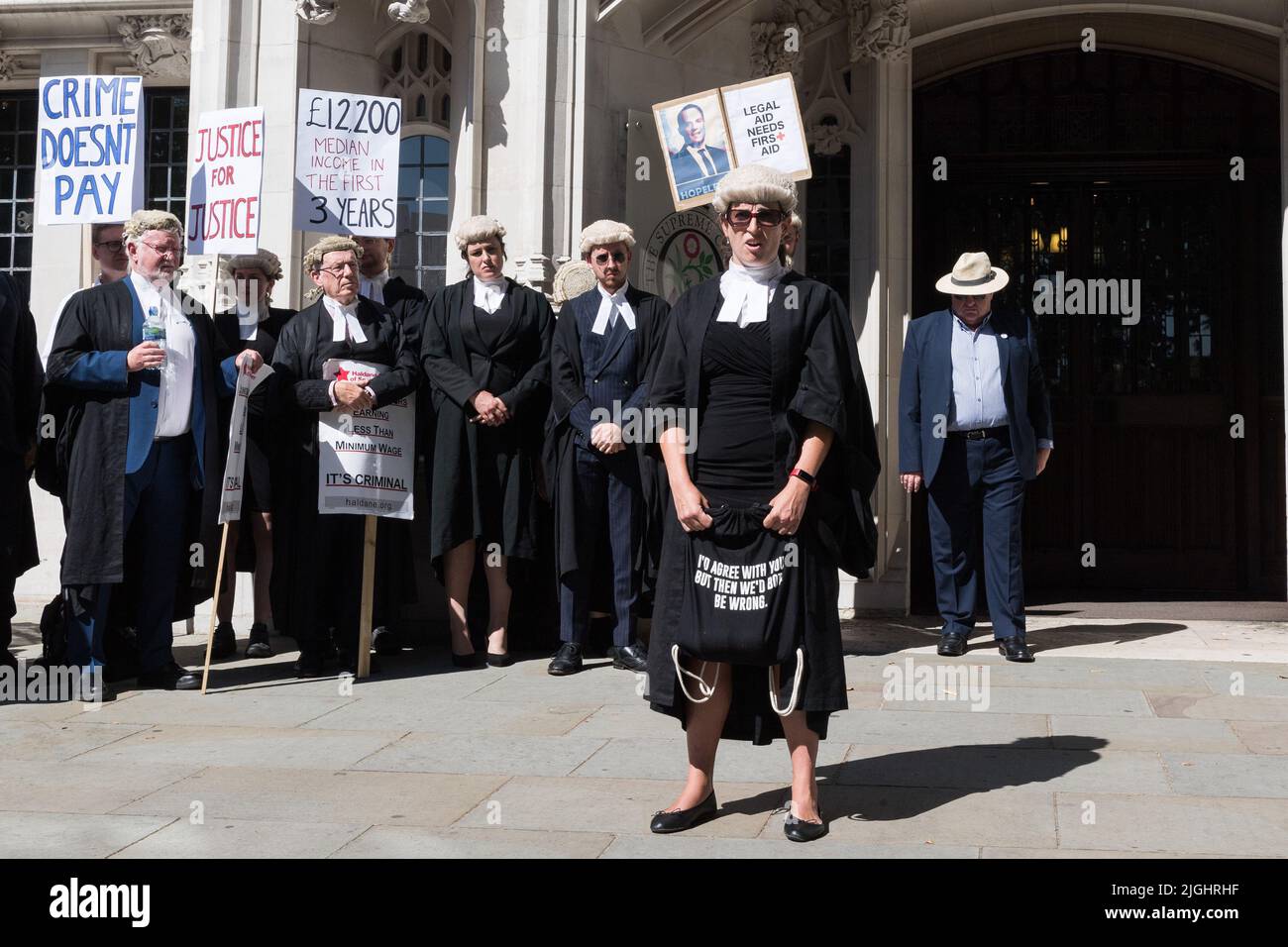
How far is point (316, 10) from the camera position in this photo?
9.07 meters

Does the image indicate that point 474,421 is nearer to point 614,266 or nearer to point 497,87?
point 614,266

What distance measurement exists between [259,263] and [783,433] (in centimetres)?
450

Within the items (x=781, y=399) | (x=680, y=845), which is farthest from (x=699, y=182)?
(x=680, y=845)

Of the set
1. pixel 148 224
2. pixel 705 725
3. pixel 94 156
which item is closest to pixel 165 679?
pixel 148 224

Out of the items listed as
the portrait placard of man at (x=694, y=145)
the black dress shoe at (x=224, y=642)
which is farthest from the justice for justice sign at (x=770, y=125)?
the black dress shoe at (x=224, y=642)

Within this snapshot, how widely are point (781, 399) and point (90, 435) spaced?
385 centimetres

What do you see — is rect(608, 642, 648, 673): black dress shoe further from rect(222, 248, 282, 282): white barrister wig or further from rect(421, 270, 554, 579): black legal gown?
rect(222, 248, 282, 282): white barrister wig

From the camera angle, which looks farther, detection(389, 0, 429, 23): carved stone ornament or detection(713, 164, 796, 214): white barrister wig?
detection(389, 0, 429, 23): carved stone ornament

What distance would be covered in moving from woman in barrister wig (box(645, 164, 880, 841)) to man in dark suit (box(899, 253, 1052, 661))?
3669 mm

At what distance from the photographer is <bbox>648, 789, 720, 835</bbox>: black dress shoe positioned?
4754 mm

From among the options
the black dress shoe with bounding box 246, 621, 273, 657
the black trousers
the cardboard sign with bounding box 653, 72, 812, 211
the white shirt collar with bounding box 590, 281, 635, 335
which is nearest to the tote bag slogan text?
the white shirt collar with bounding box 590, 281, 635, 335

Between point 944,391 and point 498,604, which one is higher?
point 944,391

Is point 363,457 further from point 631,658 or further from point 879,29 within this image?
point 879,29

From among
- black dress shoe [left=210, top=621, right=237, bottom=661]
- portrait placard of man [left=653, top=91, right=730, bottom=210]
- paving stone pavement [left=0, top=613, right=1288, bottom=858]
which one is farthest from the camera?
portrait placard of man [left=653, top=91, right=730, bottom=210]
